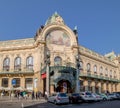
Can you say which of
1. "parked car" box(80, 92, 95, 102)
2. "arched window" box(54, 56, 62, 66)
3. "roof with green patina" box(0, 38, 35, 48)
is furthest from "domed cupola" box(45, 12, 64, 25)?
"parked car" box(80, 92, 95, 102)

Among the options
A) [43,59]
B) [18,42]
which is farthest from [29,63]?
[18,42]

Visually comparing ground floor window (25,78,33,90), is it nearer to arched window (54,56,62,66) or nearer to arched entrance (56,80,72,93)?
arched window (54,56,62,66)

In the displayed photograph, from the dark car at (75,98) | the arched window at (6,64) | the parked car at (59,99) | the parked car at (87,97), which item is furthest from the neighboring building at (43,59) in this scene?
the parked car at (59,99)

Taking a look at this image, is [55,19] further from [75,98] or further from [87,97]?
[87,97]

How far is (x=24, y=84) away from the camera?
186 feet

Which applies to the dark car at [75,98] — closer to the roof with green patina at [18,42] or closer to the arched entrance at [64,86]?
the arched entrance at [64,86]

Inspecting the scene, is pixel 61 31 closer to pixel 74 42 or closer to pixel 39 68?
pixel 74 42

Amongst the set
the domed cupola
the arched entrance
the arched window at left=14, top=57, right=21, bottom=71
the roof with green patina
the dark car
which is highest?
the domed cupola

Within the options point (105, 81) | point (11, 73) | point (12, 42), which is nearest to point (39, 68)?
point (11, 73)

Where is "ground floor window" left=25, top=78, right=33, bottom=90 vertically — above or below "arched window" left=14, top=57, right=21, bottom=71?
below

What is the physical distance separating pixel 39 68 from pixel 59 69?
19.0ft

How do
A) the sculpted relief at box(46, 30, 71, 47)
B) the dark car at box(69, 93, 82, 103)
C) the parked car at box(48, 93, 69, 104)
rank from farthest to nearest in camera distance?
the sculpted relief at box(46, 30, 71, 47) < the dark car at box(69, 93, 82, 103) < the parked car at box(48, 93, 69, 104)

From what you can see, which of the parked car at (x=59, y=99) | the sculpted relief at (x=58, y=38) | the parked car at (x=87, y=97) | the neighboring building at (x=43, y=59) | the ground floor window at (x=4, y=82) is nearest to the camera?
the parked car at (x=59, y=99)

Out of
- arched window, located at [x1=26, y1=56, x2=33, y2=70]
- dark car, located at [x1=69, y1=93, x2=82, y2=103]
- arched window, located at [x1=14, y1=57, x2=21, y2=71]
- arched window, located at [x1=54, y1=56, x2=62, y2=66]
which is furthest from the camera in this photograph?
arched window, located at [x1=14, y1=57, x2=21, y2=71]
